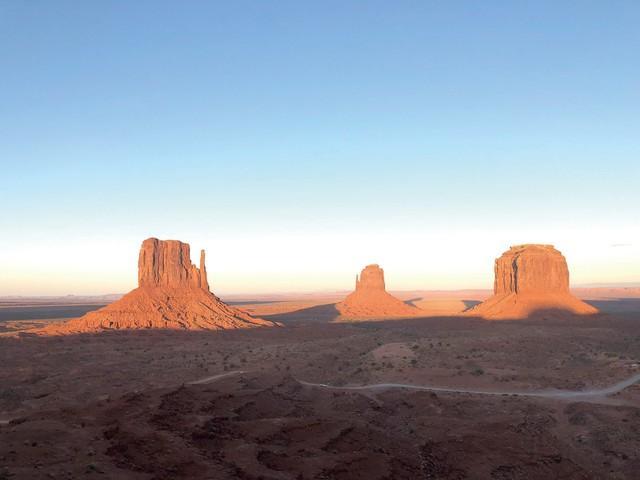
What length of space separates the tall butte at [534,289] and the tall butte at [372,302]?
26.0m

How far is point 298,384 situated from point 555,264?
74.9m

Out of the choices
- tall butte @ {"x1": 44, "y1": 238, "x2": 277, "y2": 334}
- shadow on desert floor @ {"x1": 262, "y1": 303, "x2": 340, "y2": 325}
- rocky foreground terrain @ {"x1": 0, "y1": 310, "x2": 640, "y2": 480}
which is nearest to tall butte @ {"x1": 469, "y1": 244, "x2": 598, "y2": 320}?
shadow on desert floor @ {"x1": 262, "y1": 303, "x2": 340, "y2": 325}

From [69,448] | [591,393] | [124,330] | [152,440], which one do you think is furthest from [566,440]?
[124,330]

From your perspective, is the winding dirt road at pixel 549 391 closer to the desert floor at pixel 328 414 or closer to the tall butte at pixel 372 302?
the desert floor at pixel 328 414

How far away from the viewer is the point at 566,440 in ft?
78.4

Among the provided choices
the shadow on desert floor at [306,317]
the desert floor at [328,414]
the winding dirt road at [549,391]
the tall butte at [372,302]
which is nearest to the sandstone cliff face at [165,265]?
the shadow on desert floor at [306,317]

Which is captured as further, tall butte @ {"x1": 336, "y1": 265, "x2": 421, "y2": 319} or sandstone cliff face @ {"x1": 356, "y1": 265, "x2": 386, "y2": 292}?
sandstone cliff face @ {"x1": 356, "y1": 265, "x2": 386, "y2": 292}

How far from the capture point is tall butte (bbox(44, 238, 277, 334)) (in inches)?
2827

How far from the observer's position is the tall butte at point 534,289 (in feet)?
281

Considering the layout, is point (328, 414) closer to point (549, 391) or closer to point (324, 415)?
point (324, 415)

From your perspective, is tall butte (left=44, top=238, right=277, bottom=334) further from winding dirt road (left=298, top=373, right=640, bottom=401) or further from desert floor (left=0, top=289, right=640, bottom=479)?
winding dirt road (left=298, top=373, right=640, bottom=401)

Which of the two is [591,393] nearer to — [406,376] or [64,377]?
[406,376]

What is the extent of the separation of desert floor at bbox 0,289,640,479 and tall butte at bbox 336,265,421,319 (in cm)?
6747

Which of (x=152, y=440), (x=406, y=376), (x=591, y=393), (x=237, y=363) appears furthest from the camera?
(x=237, y=363)
